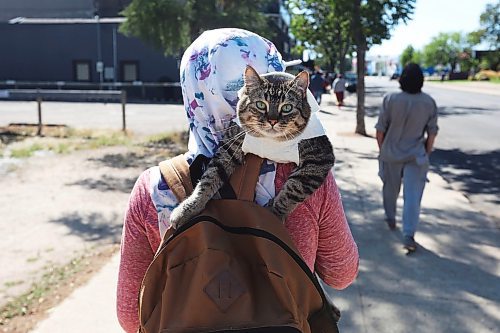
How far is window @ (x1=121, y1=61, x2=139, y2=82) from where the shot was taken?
3195 centimetres

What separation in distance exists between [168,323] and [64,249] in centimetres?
469

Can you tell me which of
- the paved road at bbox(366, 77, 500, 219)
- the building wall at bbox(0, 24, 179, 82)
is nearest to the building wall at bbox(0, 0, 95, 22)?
the building wall at bbox(0, 24, 179, 82)

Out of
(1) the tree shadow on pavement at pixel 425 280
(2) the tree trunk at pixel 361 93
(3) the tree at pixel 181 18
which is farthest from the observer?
(2) the tree trunk at pixel 361 93

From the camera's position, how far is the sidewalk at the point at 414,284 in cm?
399

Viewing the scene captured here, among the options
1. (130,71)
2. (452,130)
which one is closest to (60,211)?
(452,130)

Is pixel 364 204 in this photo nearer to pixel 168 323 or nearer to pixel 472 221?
pixel 472 221

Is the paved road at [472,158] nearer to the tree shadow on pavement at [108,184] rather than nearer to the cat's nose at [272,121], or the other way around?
the tree shadow on pavement at [108,184]

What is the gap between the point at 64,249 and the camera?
5.68 metres

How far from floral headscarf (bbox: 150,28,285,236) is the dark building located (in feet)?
96.0

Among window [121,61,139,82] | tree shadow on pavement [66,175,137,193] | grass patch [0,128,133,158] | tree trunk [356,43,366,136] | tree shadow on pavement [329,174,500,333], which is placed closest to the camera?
tree shadow on pavement [329,174,500,333]

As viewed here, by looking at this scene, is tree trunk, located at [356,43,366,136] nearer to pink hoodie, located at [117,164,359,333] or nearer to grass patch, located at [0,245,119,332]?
grass patch, located at [0,245,119,332]

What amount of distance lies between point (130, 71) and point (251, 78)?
3174cm

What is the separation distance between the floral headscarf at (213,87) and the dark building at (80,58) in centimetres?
2926

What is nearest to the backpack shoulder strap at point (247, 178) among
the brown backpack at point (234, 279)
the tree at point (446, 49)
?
the brown backpack at point (234, 279)
